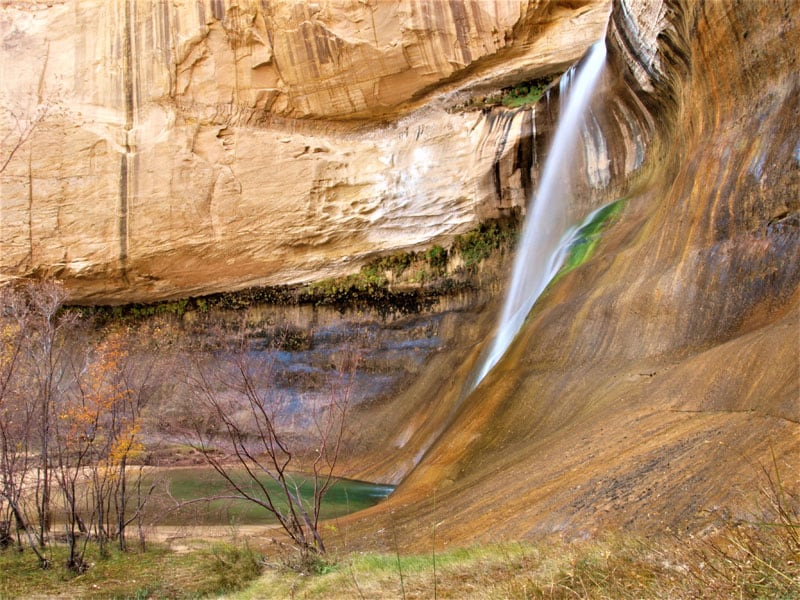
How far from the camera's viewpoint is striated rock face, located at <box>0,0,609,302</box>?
2006cm

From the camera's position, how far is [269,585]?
22.1ft

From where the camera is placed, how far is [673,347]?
28.4 feet

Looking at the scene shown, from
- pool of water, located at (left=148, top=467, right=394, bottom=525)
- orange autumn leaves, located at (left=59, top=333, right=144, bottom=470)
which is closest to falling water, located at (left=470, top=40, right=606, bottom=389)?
pool of water, located at (left=148, top=467, right=394, bottom=525)

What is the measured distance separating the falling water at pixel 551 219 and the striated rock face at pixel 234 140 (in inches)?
50.2

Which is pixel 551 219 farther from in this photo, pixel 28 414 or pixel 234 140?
pixel 28 414

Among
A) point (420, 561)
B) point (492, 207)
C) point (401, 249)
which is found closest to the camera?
point (420, 561)

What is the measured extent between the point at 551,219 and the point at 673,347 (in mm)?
9714

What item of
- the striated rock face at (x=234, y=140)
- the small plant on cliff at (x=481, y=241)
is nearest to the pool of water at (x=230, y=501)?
the small plant on cliff at (x=481, y=241)

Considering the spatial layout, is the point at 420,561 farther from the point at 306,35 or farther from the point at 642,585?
the point at 306,35

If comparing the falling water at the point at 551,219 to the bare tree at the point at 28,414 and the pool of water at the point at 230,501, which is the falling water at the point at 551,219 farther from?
the bare tree at the point at 28,414

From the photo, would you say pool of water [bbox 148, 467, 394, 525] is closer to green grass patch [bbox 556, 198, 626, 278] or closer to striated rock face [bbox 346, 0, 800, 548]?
striated rock face [bbox 346, 0, 800, 548]

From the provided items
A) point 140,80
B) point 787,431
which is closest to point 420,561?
point 787,431

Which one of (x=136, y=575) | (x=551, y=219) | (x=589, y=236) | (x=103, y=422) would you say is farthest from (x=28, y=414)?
(x=551, y=219)

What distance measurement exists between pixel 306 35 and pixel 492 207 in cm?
764
